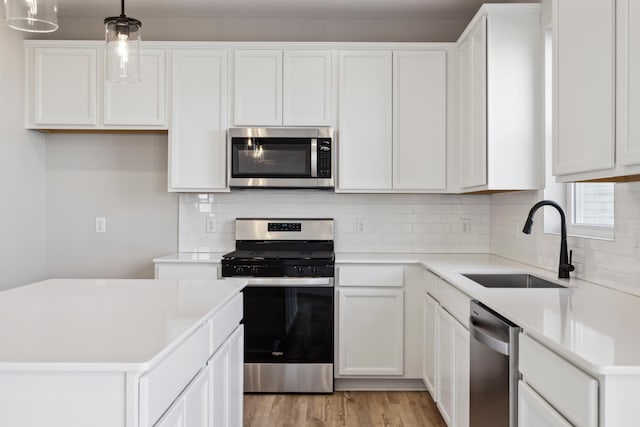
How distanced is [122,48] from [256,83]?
1642 millimetres

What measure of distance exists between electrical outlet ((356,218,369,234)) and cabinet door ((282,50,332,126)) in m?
0.80

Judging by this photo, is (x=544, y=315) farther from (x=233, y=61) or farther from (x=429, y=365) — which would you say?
(x=233, y=61)

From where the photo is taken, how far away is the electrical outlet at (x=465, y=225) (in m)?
3.85

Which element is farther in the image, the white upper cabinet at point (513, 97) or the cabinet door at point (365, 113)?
the cabinet door at point (365, 113)

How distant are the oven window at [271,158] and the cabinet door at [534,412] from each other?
2203 millimetres

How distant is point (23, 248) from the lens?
3609 millimetres

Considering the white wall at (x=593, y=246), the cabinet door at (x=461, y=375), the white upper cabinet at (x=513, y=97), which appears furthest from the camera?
the white upper cabinet at (x=513, y=97)

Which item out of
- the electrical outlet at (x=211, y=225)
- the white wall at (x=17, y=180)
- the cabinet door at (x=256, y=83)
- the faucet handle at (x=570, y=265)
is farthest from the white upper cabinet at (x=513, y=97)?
the white wall at (x=17, y=180)

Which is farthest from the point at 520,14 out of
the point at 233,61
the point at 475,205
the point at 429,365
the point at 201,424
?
the point at 201,424

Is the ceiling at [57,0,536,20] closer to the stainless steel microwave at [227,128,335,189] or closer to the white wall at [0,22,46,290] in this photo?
the white wall at [0,22,46,290]

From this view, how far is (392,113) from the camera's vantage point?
3531 millimetres

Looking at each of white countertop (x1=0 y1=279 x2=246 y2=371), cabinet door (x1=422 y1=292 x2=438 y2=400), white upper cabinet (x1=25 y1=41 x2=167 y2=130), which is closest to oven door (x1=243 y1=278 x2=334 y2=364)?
cabinet door (x1=422 y1=292 x2=438 y2=400)

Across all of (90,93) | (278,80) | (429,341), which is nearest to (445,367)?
(429,341)

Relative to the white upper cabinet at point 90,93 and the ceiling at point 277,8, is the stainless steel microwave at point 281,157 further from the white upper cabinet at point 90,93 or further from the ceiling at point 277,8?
the ceiling at point 277,8
